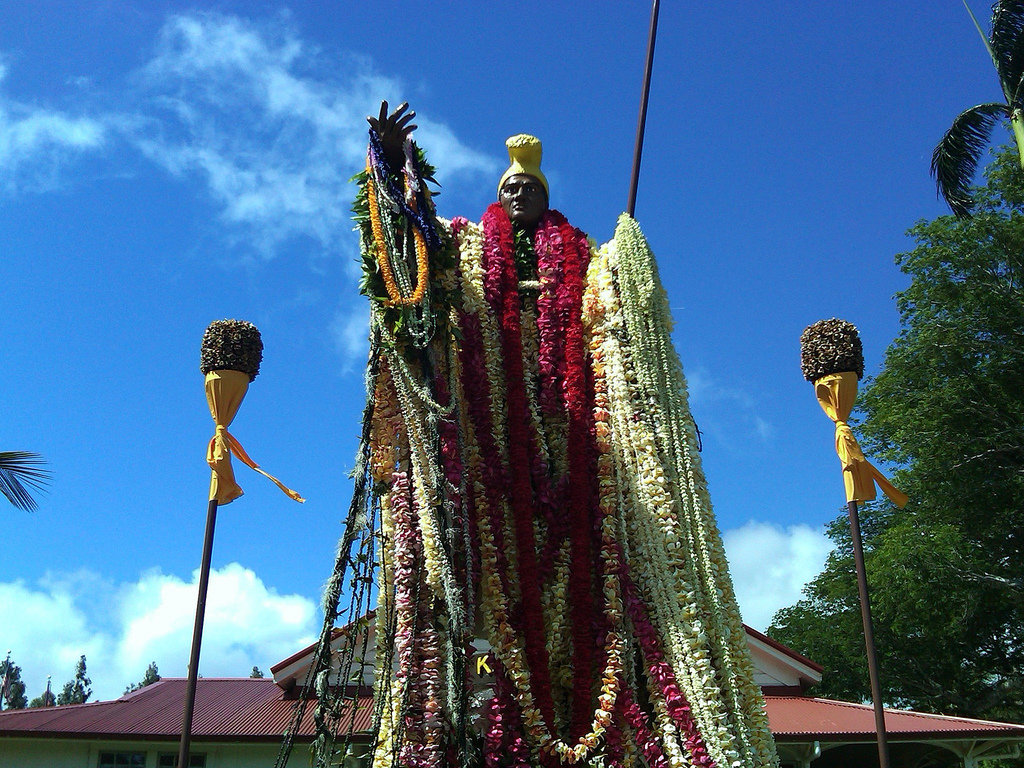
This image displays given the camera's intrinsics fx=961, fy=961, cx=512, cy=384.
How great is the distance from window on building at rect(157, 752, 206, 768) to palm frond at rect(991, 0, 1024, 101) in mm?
18245

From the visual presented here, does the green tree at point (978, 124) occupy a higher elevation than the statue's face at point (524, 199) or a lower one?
higher

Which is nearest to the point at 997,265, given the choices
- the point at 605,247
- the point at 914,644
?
the point at 914,644

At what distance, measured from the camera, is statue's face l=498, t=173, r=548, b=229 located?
23.2 feet

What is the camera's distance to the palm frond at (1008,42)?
713 inches

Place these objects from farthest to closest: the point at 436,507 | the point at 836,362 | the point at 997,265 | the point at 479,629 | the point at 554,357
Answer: the point at 997,265 → the point at 836,362 → the point at 554,357 → the point at 479,629 → the point at 436,507

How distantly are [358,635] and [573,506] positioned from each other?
152cm

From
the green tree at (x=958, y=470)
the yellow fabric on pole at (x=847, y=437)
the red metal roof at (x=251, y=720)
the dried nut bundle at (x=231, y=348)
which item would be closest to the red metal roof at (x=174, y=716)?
the red metal roof at (x=251, y=720)

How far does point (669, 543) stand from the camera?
229 inches

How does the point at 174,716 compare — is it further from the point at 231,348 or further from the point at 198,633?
the point at 231,348

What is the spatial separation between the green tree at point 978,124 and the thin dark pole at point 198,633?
1638cm

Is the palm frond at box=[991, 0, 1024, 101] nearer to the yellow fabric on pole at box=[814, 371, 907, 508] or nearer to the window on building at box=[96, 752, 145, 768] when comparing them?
the yellow fabric on pole at box=[814, 371, 907, 508]

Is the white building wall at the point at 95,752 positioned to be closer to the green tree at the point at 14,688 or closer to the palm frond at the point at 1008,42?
the palm frond at the point at 1008,42

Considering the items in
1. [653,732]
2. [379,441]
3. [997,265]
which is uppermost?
[997,265]

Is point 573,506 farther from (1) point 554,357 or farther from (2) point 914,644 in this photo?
(2) point 914,644
